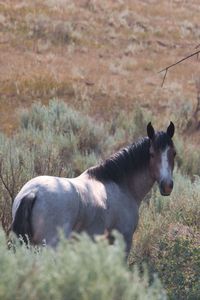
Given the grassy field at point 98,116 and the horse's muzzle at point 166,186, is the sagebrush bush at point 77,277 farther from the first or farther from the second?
the horse's muzzle at point 166,186

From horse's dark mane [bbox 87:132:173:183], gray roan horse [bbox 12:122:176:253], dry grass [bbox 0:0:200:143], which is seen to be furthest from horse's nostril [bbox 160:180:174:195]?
dry grass [bbox 0:0:200:143]

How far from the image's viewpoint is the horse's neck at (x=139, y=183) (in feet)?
23.1

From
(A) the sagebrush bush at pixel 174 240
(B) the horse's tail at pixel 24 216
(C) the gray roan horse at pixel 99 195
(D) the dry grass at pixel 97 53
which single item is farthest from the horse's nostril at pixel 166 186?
(D) the dry grass at pixel 97 53

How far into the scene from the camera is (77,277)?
10.6 feet

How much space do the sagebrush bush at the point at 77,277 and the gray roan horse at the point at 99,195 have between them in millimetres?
2206

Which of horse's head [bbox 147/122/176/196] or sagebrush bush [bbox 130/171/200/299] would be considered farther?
horse's head [bbox 147/122/176/196]

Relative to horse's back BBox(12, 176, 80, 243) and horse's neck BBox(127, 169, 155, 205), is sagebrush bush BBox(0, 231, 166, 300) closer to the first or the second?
horse's back BBox(12, 176, 80, 243)

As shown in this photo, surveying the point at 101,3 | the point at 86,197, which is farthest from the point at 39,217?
the point at 101,3

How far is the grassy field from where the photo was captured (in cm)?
339

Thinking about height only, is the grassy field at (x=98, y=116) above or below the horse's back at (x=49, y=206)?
below

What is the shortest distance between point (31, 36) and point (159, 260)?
53.1ft

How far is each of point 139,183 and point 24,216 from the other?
5.59 feet

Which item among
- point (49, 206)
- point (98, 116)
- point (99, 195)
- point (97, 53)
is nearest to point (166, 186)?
point (99, 195)

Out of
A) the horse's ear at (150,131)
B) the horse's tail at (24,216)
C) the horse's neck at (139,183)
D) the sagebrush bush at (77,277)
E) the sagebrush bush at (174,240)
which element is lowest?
the sagebrush bush at (174,240)
